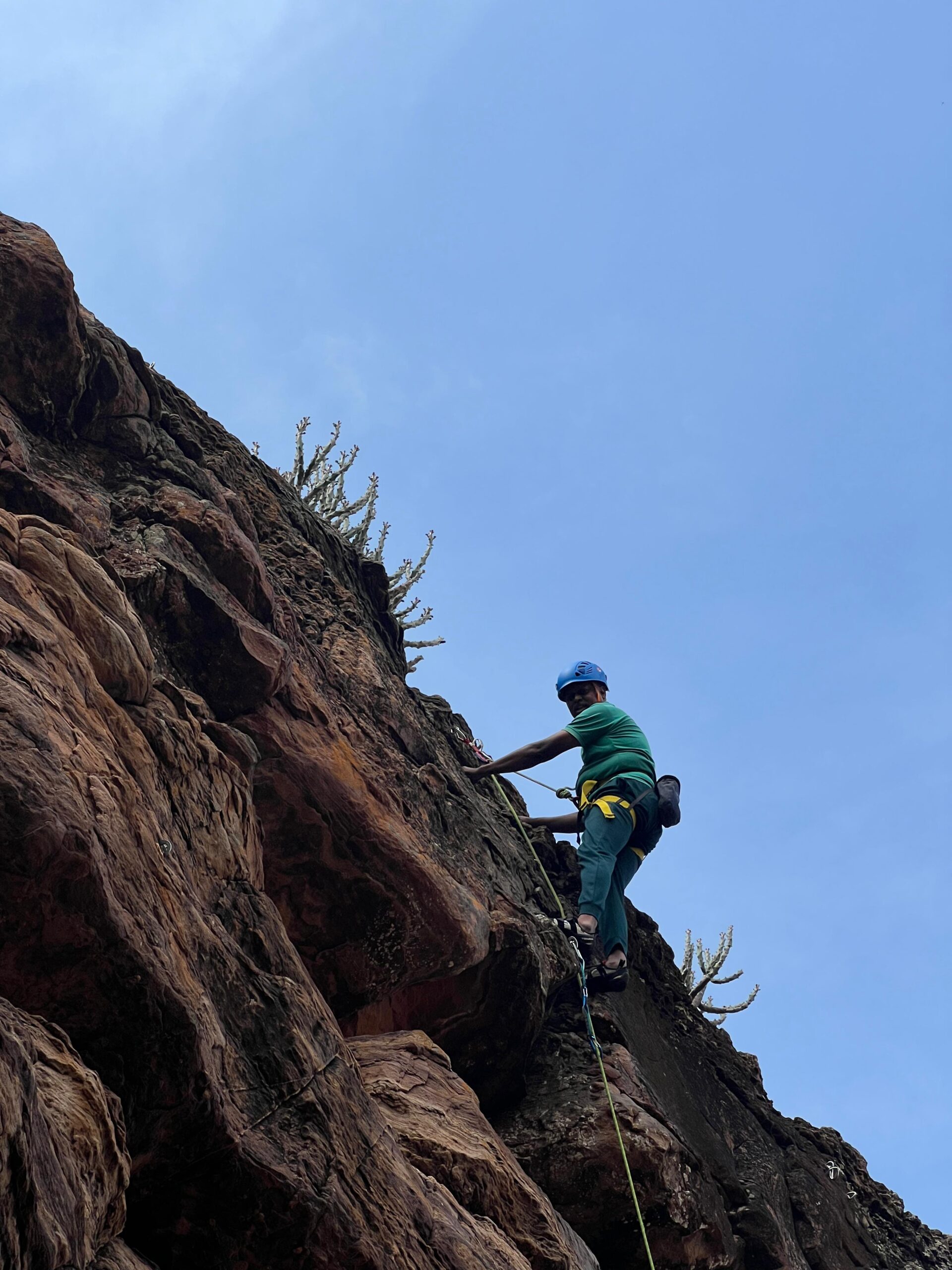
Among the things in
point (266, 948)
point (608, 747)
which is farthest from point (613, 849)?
point (266, 948)

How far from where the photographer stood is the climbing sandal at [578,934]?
836cm

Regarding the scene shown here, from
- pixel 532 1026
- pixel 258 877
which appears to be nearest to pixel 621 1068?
pixel 532 1026

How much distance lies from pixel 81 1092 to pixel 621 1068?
5.40m

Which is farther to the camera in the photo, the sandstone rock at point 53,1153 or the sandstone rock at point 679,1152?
the sandstone rock at point 679,1152

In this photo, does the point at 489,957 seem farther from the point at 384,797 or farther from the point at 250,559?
the point at 250,559

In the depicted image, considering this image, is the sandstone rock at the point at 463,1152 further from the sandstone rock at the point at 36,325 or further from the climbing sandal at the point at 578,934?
the sandstone rock at the point at 36,325

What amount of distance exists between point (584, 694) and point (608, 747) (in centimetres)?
95

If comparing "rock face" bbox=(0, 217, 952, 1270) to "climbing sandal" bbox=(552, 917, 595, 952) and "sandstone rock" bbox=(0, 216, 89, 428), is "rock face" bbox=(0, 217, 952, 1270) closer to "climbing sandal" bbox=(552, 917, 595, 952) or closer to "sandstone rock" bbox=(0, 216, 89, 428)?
"sandstone rock" bbox=(0, 216, 89, 428)

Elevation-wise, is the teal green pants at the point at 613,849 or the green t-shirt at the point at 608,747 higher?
the green t-shirt at the point at 608,747

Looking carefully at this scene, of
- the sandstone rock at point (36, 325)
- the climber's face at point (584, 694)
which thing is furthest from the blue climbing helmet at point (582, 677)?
the sandstone rock at point (36, 325)

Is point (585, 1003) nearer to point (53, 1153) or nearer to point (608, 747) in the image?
point (608, 747)

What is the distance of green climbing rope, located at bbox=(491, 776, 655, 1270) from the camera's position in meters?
6.96

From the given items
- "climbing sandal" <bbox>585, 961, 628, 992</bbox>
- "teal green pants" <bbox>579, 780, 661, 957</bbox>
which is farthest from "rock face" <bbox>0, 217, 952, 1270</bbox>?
"teal green pants" <bbox>579, 780, 661, 957</bbox>

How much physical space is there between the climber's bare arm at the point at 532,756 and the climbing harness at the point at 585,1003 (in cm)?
27
